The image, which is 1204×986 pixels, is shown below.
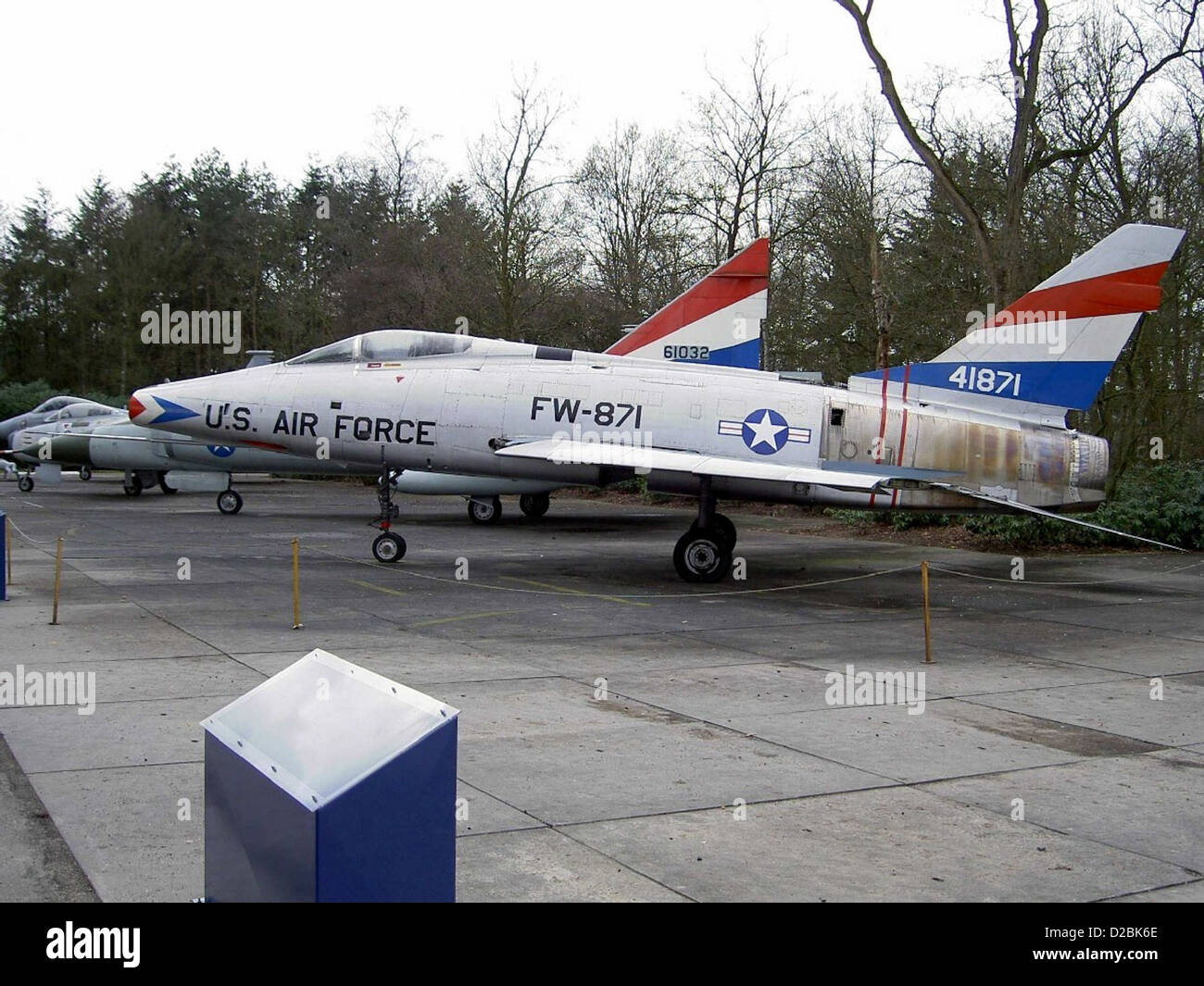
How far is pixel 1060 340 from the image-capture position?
48.1 ft

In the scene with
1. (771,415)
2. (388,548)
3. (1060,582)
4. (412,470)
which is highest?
(771,415)

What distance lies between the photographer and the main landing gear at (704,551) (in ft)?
48.7

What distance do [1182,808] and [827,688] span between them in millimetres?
3147

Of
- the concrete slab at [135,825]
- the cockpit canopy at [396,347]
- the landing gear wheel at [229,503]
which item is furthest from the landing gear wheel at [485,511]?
the concrete slab at [135,825]

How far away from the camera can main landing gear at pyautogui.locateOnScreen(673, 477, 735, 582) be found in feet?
48.7

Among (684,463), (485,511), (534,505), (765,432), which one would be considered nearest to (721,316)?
(765,432)

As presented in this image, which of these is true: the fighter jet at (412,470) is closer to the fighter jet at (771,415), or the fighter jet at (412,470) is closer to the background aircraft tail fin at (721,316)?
the background aircraft tail fin at (721,316)

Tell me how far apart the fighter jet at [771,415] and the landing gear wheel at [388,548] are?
1.23 metres

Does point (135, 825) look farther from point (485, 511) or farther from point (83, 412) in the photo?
point (83, 412)

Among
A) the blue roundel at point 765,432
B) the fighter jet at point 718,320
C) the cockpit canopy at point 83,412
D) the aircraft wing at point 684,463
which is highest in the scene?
the fighter jet at point 718,320

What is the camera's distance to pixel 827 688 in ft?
28.9

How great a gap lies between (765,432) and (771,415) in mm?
249
